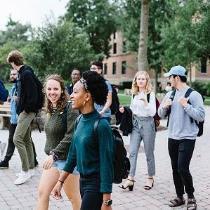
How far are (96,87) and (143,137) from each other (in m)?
3.44

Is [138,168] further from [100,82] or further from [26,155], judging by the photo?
[100,82]

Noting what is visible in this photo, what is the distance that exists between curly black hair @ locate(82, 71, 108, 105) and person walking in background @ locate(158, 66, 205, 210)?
7.02 ft

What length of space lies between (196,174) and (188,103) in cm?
280

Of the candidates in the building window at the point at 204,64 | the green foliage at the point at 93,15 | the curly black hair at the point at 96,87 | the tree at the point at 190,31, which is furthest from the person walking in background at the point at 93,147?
the green foliage at the point at 93,15

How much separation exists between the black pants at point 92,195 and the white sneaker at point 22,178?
3825 millimetres

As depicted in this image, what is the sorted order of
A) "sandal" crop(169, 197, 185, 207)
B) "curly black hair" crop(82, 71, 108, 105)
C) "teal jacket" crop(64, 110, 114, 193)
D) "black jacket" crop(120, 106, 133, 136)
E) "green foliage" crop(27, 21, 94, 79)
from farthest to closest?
1. "green foliage" crop(27, 21, 94, 79)
2. "black jacket" crop(120, 106, 133, 136)
3. "sandal" crop(169, 197, 185, 207)
4. "curly black hair" crop(82, 71, 108, 105)
5. "teal jacket" crop(64, 110, 114, 193)

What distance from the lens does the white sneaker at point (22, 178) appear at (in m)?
7.19

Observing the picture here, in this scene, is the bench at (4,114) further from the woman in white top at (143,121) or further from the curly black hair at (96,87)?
the curly black hair at (96,87)

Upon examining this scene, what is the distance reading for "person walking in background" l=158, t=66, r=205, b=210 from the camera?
5703mm

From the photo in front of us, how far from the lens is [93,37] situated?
60.2m

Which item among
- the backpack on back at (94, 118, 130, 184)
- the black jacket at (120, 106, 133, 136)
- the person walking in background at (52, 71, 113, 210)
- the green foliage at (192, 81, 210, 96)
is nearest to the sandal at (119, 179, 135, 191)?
the black jacket at (120, 106, 133, 136)

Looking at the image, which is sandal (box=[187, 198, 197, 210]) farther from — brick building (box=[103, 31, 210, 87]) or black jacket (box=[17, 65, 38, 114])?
brick building (box=[103, 31, 210, 87])

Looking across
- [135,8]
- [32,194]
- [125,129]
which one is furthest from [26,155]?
[135,8]

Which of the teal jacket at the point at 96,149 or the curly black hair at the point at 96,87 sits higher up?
the curly black hair at the point at 96,87
